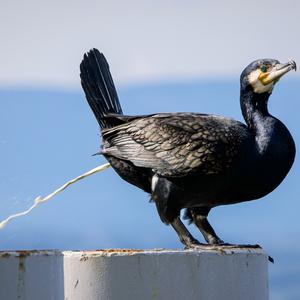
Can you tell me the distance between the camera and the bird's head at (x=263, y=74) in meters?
6.55

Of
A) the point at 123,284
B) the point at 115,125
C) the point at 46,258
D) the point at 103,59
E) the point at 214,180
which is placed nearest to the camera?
the point at 46,258

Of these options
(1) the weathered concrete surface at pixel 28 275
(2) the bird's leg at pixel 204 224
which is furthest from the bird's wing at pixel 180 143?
(1) the weathered concrete surface at pixel 28 275

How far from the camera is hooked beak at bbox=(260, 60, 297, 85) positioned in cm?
652

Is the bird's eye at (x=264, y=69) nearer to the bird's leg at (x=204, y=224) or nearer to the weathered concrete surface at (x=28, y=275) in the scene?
the bird's leg at (x=204, y=224)

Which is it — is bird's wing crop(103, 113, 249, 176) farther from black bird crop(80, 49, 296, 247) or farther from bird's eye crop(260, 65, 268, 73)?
bird's eye crop(260, 65, 268, 73)

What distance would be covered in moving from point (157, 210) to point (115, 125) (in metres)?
0.80

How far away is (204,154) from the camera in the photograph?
242 inches

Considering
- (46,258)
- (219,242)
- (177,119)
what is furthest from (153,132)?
(46,258)

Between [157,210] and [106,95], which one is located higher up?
[106,95]

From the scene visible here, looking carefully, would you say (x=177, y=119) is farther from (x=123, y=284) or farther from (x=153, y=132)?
(x=123, y=284)

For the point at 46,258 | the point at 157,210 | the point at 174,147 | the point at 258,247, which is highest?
the point at 174,147

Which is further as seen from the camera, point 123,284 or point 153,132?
point 153,132

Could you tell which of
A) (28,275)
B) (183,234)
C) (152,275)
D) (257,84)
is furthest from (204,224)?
(28,275)

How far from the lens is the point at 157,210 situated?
6281 mm
